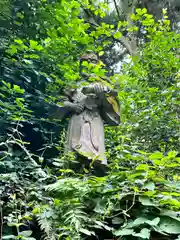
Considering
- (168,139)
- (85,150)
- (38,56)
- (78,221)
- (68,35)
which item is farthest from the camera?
(168,139)

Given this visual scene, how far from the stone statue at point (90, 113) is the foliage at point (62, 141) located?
0.14 metres

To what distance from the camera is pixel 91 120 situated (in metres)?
2.44

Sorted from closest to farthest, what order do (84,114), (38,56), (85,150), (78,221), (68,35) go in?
(78,221) → (85,150) → (84,114) → (38,56) → (68,35)

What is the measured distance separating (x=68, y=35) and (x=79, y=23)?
176mm

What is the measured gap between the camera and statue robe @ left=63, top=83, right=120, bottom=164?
7.55 ft

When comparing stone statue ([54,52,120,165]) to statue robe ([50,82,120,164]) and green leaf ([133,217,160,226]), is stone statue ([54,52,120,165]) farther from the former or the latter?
green leaf ([133,217,160,226])

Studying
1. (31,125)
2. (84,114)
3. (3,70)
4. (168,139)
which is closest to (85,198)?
(84,114)

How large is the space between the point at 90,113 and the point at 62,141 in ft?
1.38

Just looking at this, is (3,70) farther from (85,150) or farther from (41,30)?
(85,150)

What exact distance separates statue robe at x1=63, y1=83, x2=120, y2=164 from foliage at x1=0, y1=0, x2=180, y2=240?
0.48 feet

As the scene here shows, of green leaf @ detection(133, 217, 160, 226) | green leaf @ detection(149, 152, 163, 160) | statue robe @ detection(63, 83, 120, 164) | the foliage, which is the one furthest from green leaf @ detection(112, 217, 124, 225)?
statue robe @ detection(63, 83, 120, 164)

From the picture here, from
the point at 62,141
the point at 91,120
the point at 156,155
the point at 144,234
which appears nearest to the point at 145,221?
the point at 144,234

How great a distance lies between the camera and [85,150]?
224 centimetres

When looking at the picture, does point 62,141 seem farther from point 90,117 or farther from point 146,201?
point 146,201
